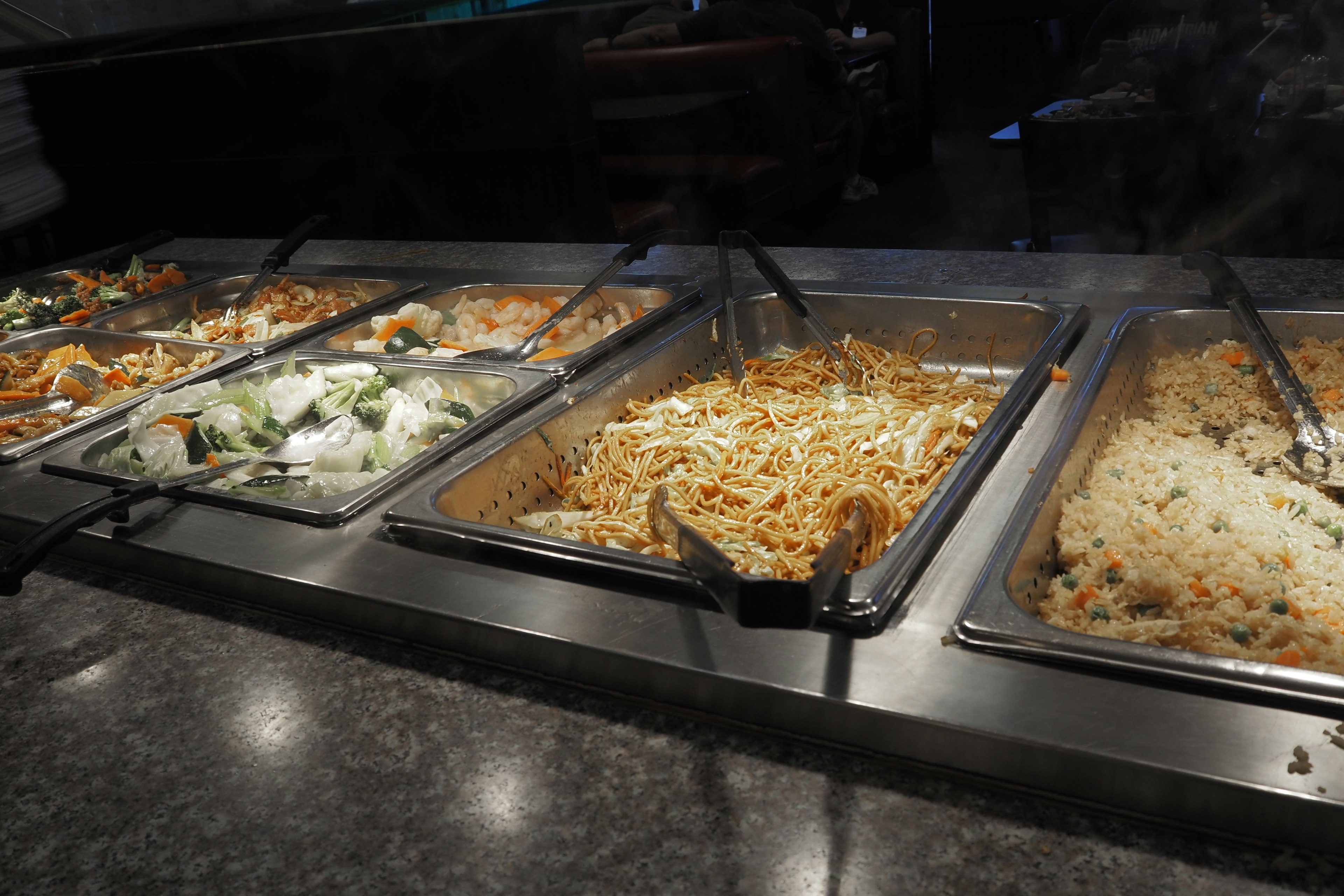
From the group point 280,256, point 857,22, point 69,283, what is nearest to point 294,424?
point 280,256

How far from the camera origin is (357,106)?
3.44m

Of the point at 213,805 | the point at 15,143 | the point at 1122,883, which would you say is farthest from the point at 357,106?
the point at 1122,883

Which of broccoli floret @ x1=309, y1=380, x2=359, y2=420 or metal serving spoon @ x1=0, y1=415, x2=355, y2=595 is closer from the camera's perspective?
metal serving spoon @ x1=0, y1=415, x2=355, y2=595

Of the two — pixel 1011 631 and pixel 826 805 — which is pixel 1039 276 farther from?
pixel 826 805

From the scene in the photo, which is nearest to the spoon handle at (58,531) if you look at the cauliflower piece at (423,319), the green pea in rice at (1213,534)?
the cauliflower piece at (423,319)

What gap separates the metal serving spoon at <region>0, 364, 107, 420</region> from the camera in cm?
200

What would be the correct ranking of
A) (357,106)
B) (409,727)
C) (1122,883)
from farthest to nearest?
(357,106) → (409,727) → (1122,883)

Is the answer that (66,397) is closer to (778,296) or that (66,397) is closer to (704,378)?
(704,378)

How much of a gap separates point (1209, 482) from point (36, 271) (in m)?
3.74

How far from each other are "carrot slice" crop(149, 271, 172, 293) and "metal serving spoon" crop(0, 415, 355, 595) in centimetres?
145

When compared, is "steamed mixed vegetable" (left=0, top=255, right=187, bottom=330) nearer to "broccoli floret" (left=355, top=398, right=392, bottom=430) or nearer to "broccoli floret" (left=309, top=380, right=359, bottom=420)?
"broccoli floret" (left=309, top=380, right=359, bottom=420)

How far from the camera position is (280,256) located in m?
2.57

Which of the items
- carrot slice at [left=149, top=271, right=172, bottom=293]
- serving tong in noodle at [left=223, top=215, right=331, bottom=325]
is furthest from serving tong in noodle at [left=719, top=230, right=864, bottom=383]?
carrot slice at [left=149, top=271, right=172, bottom=293]

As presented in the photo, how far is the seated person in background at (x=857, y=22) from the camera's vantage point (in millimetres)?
3182
